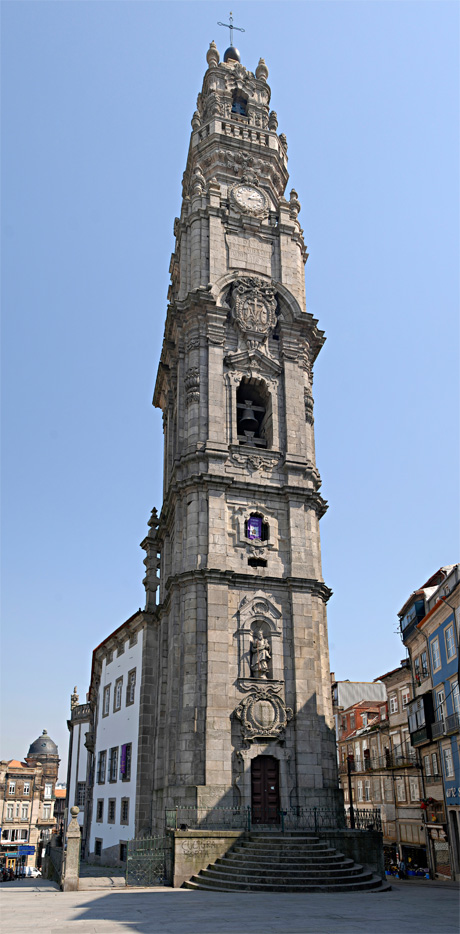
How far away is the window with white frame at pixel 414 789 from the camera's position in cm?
4128

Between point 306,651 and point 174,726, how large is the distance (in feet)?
19.8

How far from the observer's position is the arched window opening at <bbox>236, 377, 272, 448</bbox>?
33.9 metres

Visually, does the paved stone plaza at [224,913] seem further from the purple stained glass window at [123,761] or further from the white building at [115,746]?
the purple stained glass window at [123,761]

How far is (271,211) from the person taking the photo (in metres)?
38.7

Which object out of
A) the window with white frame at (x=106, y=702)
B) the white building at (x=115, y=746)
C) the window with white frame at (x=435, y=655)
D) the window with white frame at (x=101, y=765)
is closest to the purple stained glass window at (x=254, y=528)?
the white building at (x=115, y=746)

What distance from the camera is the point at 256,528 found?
31.1 m

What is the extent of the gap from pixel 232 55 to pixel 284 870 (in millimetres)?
47542

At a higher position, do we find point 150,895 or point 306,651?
point 306,651

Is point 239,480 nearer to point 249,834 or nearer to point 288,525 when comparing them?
point 288,525

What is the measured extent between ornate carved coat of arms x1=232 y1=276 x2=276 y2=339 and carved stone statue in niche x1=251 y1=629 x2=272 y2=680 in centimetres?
1449

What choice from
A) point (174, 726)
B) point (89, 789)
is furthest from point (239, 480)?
point (89, 789)

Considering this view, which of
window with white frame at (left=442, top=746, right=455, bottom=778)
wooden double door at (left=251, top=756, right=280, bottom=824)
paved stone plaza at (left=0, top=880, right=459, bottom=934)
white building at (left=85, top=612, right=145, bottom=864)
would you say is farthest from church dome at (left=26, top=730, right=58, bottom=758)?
paved stone plaza at (left=0, top=880, right=459, bottom=934)

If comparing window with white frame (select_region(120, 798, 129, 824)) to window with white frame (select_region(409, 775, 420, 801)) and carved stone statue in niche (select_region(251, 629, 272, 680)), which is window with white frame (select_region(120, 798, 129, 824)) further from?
window with white frame (select_region(409, 775, 420, 801))

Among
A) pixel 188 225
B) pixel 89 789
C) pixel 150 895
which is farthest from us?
pixel 89 789
